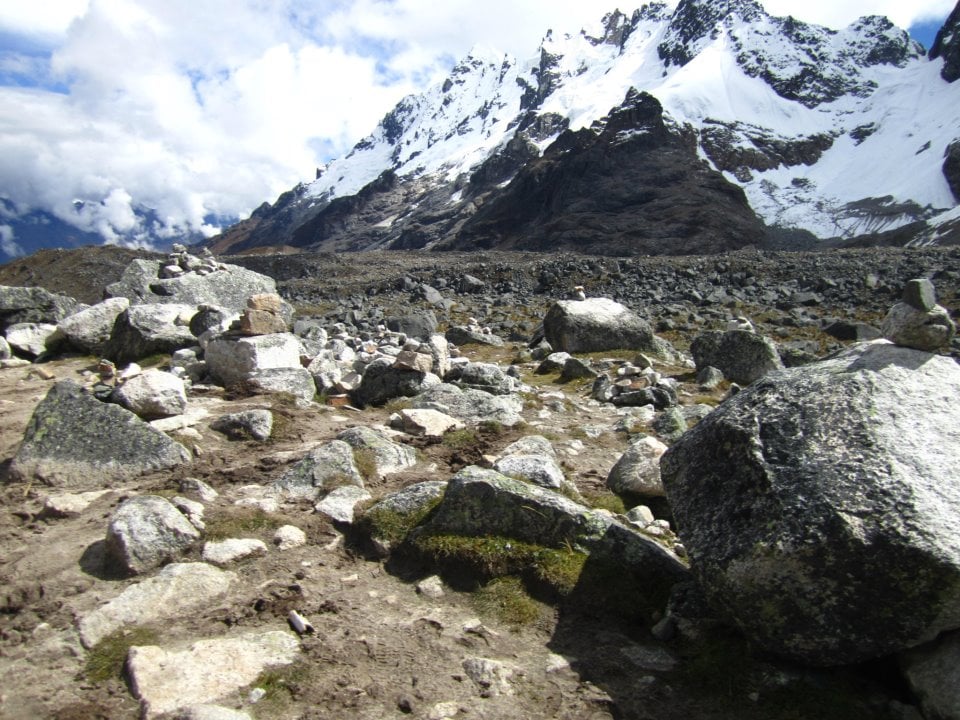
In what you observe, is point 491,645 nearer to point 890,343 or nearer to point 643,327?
point 890,343

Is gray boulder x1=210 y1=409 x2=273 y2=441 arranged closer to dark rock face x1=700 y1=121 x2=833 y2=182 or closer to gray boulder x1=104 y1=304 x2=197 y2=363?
gray boulder x1=104 y1=304 x2=197 y2=363

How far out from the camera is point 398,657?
190 inches

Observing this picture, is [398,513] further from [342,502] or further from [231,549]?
[231,549]

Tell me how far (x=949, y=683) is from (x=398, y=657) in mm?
3662

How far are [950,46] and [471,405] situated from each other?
221933mm

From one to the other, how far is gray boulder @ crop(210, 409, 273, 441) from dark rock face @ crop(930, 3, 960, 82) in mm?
219546

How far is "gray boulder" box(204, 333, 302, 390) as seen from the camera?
10984 mm

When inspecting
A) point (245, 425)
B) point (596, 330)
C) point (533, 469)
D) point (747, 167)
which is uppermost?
point (747, 167)

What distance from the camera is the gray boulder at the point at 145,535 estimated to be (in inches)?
217

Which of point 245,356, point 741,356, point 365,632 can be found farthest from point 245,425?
point 741,356

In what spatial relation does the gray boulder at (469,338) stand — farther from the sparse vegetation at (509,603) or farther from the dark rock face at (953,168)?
the dark rock face at (953,168)

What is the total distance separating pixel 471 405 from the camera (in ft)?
34.7

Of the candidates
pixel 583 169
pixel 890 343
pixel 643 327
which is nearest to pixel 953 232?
pixel 583 169

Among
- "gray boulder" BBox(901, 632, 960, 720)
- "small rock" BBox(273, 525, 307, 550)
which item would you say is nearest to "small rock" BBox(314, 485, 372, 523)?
"small rock" BBox(273, 525, 307, 550)
